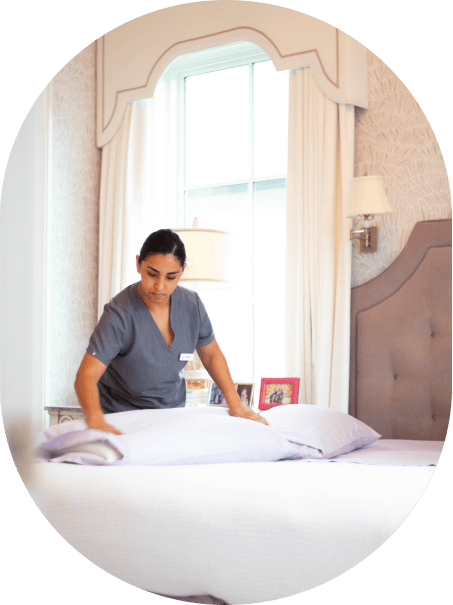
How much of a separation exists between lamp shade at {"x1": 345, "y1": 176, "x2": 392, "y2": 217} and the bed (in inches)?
3.3

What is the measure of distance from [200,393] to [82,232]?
485 mm

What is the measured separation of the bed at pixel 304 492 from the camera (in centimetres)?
104

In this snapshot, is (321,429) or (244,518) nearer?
(244,518)

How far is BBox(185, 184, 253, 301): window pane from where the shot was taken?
4.52 feet

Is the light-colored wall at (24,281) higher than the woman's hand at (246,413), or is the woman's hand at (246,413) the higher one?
the light-colored wall at (24,281)

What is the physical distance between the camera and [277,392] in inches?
51.2

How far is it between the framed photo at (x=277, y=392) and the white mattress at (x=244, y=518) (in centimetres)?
14

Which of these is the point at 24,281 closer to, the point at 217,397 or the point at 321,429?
the point at 217,397

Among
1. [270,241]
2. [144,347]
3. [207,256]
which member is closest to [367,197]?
[270,241]

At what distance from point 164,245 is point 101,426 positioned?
397 mm

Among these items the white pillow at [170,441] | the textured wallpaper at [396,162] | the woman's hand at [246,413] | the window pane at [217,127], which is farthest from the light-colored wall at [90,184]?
the woman's hand at [246,413]

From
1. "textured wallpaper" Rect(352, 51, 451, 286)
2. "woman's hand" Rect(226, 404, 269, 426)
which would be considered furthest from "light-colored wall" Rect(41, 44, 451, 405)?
"woman's hand" Rect(226, 404, 269, 426)

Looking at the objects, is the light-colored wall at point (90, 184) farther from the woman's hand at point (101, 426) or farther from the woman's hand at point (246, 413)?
the woman's hand at point (246, 413)

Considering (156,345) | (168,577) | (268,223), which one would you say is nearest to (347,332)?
(268,223)
